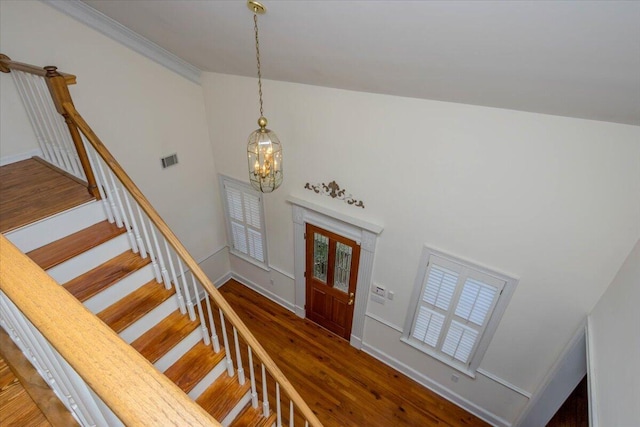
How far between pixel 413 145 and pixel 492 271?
153cm

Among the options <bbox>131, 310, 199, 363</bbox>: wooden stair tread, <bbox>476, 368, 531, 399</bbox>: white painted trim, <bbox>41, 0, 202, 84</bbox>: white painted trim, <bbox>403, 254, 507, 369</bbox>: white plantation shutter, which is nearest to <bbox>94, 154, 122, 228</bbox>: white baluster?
<bbox>131, 310, 199, 363</bbox>: wooden stair tread

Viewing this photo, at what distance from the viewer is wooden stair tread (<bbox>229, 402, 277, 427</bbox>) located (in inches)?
104

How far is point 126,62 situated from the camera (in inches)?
149

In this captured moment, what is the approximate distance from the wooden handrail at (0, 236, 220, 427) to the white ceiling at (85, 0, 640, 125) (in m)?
2.10

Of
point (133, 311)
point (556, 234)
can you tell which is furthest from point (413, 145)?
point (133, 311)

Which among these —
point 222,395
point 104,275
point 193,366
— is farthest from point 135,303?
point 222,395

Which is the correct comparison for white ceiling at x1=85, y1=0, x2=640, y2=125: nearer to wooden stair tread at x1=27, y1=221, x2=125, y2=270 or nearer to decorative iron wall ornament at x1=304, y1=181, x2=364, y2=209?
decorative iron wall ornament at x1=304, y1=181, x2=364, y2=209

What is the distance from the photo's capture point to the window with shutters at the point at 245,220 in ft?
16.3

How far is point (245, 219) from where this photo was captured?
17.2 ft

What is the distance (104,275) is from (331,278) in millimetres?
2878

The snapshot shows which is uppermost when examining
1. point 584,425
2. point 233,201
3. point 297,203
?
point 297,203

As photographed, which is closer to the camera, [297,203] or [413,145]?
[413,145]

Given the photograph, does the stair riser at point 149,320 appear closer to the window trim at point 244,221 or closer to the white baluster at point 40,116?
the white baluster at point 40,116

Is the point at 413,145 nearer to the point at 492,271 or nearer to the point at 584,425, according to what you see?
the point at 492,271
